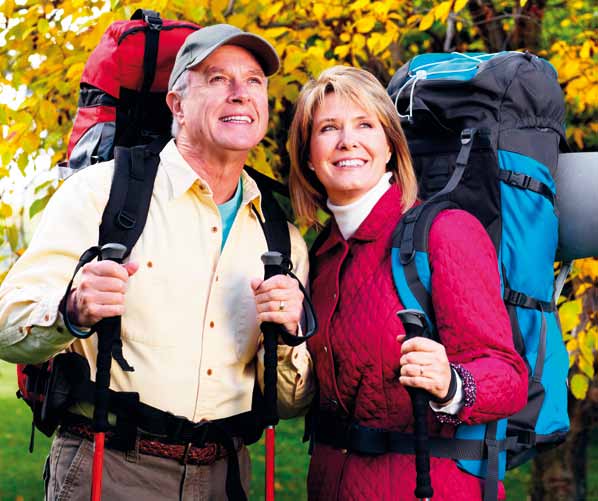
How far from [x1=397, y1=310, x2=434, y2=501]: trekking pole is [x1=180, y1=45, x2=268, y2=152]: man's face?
3.19ft

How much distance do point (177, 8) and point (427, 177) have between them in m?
1.70

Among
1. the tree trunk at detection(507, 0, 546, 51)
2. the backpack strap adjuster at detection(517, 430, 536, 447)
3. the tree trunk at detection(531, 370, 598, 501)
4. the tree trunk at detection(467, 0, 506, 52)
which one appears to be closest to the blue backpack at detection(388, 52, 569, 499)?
the backpack strap adjuster at detection(517, 430, 536, 447)

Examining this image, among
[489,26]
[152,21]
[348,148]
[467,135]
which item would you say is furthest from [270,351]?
[489,26]

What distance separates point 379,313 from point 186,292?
70 centimetres

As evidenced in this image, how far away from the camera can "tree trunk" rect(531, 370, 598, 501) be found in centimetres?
795

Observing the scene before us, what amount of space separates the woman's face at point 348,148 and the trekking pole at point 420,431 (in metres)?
0.76

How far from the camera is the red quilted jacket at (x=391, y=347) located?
3457mm

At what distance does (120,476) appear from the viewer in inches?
136

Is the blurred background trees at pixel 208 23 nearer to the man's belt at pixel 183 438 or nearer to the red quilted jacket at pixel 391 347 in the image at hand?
the red quilted jacket at pixel 391 347

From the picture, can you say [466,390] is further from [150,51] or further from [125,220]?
[150,51]

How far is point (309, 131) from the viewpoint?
3955mm

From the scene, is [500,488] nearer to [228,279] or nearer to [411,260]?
[411,260]

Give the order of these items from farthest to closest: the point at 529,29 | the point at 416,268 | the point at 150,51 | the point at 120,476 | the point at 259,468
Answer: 1. the point at 259,468
2. the point at 529,29
3. the point at 150,51
4. the point at 416,268
5. the point at 120,476

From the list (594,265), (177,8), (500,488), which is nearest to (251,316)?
(500,488)
